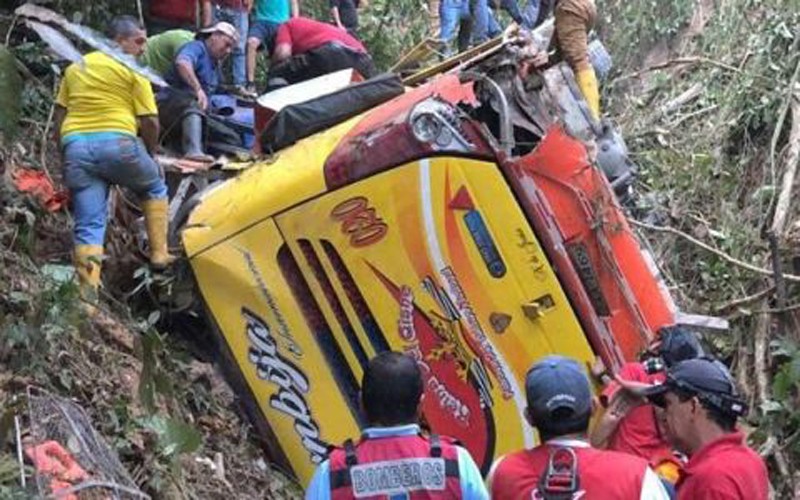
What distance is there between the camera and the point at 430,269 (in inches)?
201

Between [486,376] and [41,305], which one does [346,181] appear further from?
[41,305]

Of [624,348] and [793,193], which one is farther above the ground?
[624,348]

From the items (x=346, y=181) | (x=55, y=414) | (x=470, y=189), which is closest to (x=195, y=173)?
(x=346, y=181)

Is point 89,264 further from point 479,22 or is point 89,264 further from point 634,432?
point 479,22

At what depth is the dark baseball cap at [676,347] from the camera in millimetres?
4680

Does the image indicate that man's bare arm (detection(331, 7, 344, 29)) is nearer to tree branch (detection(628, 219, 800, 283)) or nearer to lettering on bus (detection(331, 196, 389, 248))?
tree branch (detection(628, 219, 800, 283))

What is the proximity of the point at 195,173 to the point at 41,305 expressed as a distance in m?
1.77

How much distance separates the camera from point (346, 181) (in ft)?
17.1

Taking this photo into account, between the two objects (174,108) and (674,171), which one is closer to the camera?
(174,108)

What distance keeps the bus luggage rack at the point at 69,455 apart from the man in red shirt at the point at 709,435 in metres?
1.65

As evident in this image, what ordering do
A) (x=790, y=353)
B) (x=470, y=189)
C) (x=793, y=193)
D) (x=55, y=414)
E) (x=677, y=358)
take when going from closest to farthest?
(x=55, y=414) < (x=677, y=358) < (x=470, y=189) < (x=790, y=353) < (x=793, y=193)

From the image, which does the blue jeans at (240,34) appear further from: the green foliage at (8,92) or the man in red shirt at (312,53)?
the green foliage at (8,92)

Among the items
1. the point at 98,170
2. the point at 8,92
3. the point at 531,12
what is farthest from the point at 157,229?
the point at 531,12

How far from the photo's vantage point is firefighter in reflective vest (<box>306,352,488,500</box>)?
10.3 ft
